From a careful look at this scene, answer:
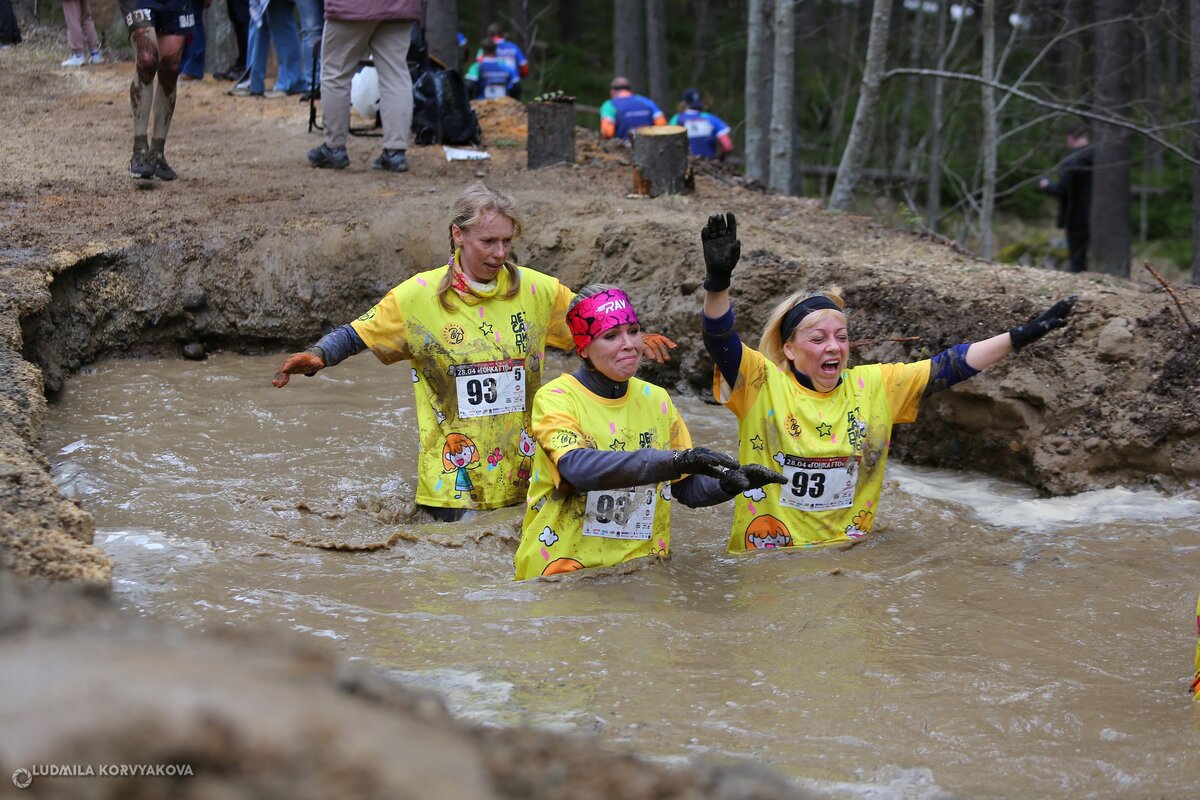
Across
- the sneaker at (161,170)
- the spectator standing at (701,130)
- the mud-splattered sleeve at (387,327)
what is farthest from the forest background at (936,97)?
the sneaker at (161,170)

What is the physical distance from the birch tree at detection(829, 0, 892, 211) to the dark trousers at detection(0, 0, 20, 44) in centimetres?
1046

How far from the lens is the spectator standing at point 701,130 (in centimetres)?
1459

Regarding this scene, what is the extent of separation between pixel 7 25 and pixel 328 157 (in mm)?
7335

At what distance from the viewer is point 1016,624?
4.24 metres

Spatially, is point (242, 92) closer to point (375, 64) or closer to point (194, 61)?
point (194, 61)

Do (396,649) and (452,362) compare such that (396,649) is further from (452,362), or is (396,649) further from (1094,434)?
(1094,434)

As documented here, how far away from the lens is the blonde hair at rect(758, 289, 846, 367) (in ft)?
15.4

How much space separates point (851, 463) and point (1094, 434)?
1.92 m

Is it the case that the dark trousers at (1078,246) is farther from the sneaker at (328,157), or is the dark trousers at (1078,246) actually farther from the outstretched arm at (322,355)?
the outstretched arm at (322,355)

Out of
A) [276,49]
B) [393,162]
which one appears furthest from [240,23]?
[393,162]

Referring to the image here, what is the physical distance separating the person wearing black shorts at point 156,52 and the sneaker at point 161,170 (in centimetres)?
10

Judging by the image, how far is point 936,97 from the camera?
52.0 ft

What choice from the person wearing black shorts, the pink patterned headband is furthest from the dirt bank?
the pink patterned headband

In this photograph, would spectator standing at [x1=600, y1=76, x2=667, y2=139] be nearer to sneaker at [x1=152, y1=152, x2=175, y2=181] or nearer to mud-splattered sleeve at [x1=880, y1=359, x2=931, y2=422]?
sneaker at [x1=152, y1=152, x2=175, y2=181]
